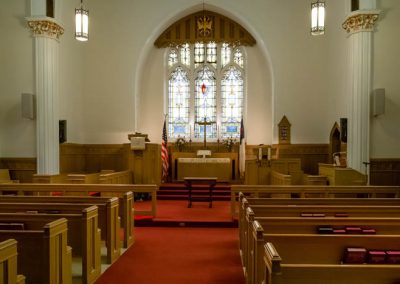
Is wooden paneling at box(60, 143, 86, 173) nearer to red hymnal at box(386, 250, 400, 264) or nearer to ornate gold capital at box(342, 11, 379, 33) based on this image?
ornate gold capital at box(342, 11, 379, 33)

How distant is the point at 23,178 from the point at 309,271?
34.5ft

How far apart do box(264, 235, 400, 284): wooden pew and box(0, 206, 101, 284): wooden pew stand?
74.4 inches

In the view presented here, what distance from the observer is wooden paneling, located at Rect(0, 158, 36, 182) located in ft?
37.2

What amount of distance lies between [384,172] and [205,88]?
7351mm

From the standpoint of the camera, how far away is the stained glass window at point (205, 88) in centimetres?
1548

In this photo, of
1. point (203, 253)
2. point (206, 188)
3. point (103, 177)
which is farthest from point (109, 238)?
point (206, 188)

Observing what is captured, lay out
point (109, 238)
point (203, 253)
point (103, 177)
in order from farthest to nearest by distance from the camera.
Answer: point (103, 177) < point (203, 253) < point (109, 238)

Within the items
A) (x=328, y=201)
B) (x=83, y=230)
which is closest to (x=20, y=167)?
(x=83, y=230)

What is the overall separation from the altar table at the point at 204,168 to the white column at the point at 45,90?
4072 mm

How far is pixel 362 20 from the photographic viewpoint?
1029 cm

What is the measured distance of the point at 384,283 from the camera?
2.52 meters

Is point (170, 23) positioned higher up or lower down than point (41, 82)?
higher up

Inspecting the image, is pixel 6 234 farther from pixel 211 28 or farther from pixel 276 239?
pixel 211 28

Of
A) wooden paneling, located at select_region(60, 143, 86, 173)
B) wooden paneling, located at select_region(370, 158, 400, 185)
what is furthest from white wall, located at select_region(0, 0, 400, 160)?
wooden paneling, located at select_region(370, 158, 400, 185)
